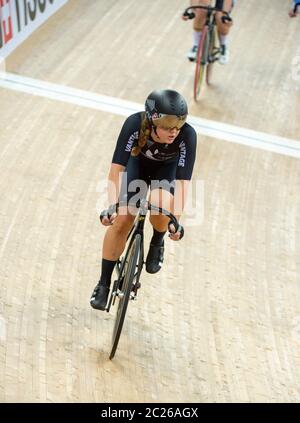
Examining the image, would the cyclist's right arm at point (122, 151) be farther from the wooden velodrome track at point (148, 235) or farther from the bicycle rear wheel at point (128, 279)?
the wooden velodrome track at point (148, 235)

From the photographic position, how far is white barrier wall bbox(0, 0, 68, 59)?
19.2ft

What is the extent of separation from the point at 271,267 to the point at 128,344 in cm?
115

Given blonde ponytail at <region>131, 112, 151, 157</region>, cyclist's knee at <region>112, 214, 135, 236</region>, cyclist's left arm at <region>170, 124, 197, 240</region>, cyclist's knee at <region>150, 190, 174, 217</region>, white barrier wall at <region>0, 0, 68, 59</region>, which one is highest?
blonde ponytail at <region>131, 112, 151, 157</region>

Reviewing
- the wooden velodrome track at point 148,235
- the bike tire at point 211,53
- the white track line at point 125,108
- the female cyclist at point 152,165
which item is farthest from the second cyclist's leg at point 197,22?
the female cyclist at point 152,165

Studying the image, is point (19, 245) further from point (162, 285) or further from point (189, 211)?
point (189, 211)

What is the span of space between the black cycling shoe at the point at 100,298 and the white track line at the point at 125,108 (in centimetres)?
242

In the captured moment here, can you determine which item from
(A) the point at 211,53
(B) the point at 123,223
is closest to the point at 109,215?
(B) the point at 123,223

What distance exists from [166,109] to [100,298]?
102 centimetres

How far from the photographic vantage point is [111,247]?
9.89ft

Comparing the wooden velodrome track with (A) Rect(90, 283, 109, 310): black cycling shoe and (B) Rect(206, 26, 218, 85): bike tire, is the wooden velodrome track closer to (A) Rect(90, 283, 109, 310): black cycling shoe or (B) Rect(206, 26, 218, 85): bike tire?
(B) Rect(206, 26, 218, 85): bike tire

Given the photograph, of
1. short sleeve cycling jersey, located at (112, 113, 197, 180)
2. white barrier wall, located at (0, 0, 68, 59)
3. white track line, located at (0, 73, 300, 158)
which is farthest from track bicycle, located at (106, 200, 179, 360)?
white barrier wall, located at (0, 0, 68, 59)

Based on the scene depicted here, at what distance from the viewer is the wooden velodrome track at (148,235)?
310 centimetres

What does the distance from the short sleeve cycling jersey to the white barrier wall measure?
3449 millimetres
